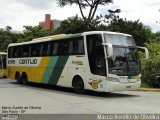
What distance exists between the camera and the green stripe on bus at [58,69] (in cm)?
2078

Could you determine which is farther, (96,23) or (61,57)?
(96,23)

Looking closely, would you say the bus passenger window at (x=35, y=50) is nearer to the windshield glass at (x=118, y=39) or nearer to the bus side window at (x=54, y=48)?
the bus side window at (x=54, y=48)

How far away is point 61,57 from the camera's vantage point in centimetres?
2098

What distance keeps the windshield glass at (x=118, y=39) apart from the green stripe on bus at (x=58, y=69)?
3.35m

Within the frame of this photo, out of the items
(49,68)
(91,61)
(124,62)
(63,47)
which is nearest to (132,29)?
(49,68)

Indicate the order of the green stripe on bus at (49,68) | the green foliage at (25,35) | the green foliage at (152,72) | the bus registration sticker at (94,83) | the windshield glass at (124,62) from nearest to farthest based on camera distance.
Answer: the windshield glass at (124,62) → the bus registration sticker at (94,83) → the green stripe on bus at (49,68) → the green foliage at (152,72) → the green foliage at (25,35)

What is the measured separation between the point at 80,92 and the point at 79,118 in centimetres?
827

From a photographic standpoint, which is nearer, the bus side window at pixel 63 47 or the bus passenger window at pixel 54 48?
the bus side window at pixel 63 47

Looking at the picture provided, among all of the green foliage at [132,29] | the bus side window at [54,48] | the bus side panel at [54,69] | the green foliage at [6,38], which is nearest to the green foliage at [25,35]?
the green foliage at [6,38]

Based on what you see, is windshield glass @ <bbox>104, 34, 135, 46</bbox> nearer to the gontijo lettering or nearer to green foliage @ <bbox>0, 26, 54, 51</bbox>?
the gontijo lettering

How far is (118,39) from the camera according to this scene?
59.6 ft

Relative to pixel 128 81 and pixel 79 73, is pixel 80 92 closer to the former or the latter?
pixel 79 73

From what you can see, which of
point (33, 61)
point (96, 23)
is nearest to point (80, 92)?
point (33, 61)

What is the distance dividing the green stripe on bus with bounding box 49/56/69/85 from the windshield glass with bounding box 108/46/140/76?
3.69 m
